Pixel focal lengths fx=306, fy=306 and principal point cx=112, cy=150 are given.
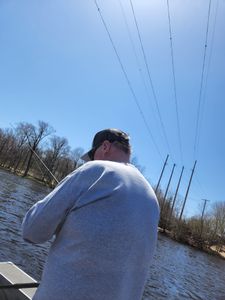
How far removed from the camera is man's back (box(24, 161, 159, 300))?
1.48 metres

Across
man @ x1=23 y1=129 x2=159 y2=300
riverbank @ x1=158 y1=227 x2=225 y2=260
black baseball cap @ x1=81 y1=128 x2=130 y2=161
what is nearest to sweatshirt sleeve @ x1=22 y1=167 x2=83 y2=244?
man @ x1=23 y1=129 x2=159 y2=300

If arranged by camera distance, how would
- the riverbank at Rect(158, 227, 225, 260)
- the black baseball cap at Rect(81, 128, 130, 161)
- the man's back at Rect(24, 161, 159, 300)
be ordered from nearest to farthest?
the man's back at Rect(24, 161, 159, 300)
the black baseball cap at Rect(81, 128, 130, 161)
the riverbank at Rect(158, 227, 225, 260)

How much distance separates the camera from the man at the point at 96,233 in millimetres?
1480

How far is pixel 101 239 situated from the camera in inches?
59.7

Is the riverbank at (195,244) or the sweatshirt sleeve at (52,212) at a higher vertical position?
the riverbank at (195,244)

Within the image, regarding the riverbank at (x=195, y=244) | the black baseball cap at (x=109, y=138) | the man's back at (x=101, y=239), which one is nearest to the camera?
the man's back at (x=101, y=239)

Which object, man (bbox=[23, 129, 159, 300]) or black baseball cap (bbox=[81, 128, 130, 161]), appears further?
black baseball cap (bbox=[81, 128, 130, 161])

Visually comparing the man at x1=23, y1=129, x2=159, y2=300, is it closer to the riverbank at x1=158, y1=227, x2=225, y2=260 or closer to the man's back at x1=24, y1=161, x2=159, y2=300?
the man's back at x1=24, y1=161, x2=159, y2=300

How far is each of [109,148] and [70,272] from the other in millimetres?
741

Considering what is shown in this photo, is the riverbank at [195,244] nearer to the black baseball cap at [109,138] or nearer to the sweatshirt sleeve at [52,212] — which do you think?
the black baseball cap at [109,138]

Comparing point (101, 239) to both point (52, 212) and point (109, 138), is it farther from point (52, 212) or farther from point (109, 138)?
point (109, 138)

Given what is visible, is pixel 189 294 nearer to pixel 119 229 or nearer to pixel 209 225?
pixel 119 229

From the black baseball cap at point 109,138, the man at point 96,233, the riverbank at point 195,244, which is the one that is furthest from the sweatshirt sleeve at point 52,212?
the riverbank at point 195,244

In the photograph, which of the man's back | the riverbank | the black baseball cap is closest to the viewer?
the man's back
